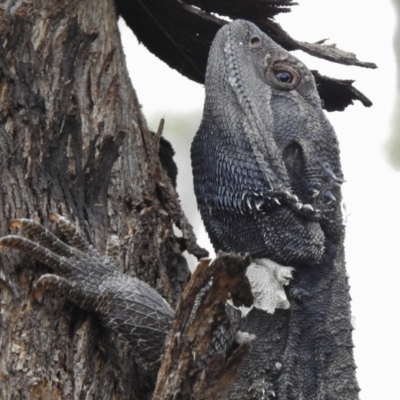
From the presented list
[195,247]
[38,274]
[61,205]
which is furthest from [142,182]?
[38,274]

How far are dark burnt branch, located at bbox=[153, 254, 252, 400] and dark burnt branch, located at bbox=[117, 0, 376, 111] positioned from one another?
270 cm

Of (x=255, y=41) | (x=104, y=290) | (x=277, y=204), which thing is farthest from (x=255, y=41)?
(x=104, y=290)

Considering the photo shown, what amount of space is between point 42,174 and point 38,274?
43cm

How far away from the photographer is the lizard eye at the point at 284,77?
14.8ft

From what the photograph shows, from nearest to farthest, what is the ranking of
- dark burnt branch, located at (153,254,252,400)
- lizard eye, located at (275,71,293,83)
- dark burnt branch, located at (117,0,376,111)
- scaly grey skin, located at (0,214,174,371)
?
1. dark burnt branch, located at (153,254,252,400)
2. scaly grey skin, located at (0,214,174,371)
3. lizard eye, located at (275,71,293,83)
4. dark burnt branch, located at (117,0,376,111)

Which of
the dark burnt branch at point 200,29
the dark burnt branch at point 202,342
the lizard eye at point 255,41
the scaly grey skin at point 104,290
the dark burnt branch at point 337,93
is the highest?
the dark burnt branch at point 200,29

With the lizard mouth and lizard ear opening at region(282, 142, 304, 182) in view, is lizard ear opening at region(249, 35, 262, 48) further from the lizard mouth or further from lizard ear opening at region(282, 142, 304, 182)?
the lizard mouth

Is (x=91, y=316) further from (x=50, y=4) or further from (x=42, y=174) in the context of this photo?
(x=50, y=4)

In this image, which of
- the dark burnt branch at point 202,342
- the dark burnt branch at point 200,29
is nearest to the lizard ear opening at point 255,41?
the dark burnt branch at point 200,29

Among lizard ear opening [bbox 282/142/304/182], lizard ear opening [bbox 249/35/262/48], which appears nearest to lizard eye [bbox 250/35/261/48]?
lizard ear opening [bbox 249/35/262/48]

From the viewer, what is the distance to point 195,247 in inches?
159

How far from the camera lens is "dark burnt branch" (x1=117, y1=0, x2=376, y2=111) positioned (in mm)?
4973

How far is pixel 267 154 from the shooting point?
4.14m

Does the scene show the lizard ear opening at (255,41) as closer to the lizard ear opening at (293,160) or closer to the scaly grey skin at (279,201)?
the scaly grey skin at (279,201)
